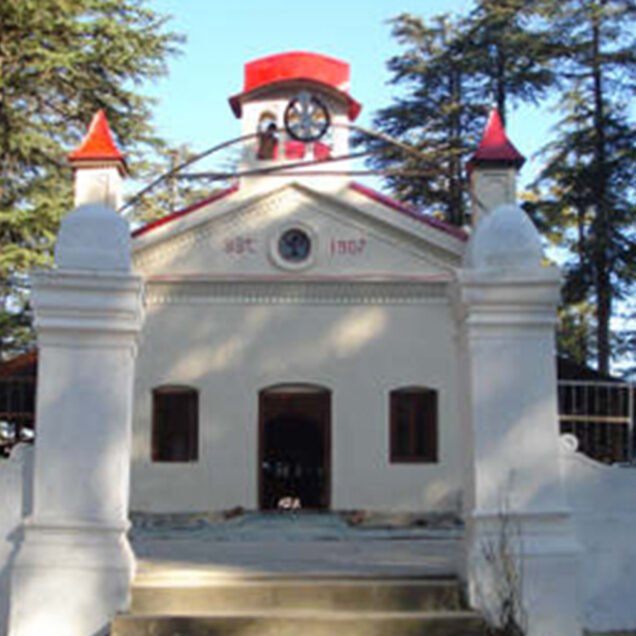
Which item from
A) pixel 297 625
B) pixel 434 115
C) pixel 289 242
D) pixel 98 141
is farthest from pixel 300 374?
→ pixel 434 115

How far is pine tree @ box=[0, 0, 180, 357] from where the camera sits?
20.1 meters

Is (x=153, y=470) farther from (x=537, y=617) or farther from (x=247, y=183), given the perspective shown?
(x=537, y=617)

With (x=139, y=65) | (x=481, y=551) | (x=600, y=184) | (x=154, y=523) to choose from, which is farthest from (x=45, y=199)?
(x=481, y=551)

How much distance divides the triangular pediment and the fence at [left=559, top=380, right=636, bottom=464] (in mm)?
3736

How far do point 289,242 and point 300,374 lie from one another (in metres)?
2.36

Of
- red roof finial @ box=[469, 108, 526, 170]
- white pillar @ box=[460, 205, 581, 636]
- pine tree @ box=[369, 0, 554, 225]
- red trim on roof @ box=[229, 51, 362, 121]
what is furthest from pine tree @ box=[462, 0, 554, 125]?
white pillar @ box=[460, 205, 581, 636]

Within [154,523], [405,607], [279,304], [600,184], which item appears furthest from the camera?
[600,184]

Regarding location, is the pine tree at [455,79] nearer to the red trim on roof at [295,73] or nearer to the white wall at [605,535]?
the red trim on roof at [295,73]

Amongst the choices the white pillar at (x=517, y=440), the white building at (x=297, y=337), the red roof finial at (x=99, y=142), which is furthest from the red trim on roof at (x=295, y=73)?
the white pillar at (x=517, y=440)

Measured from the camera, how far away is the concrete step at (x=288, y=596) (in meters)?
6.62

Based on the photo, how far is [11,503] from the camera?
22.4 feet

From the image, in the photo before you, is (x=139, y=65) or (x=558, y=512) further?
(x=139, y=65)

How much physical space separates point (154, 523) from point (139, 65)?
9.93m

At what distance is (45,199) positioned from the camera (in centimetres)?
2012
